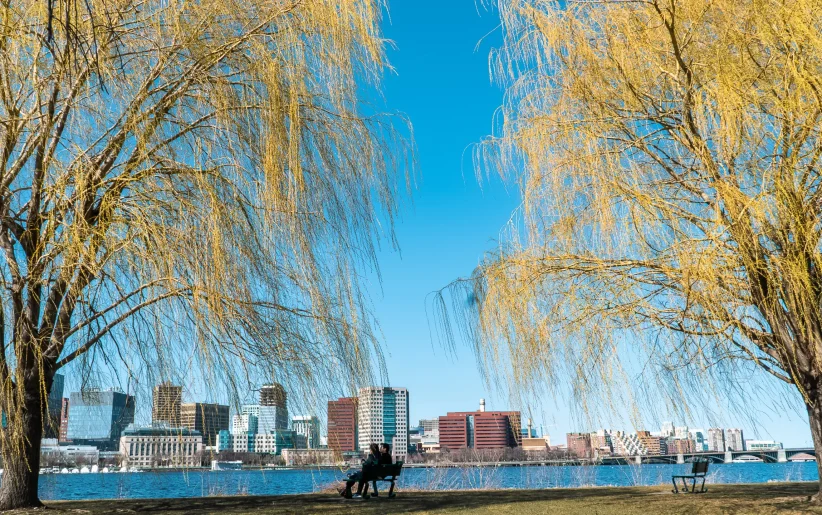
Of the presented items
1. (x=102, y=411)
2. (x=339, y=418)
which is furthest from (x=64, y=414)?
(x=339, y=418)

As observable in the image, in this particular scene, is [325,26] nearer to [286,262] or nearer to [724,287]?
[286,262]

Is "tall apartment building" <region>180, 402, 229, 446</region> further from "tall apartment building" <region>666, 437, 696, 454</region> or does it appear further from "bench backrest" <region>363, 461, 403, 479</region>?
"tall apartment building" <region>666, 437, 696, 454</region>

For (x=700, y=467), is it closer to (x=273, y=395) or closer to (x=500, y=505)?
(x=500, y=505)

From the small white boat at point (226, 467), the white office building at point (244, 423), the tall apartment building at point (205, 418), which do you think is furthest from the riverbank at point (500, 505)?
the tall apartment building at point (205, 418)

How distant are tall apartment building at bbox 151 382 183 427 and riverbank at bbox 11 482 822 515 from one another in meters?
1.72

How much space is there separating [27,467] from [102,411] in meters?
0.96

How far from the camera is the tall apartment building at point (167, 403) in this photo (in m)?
6.39

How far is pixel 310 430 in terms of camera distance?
641 cm

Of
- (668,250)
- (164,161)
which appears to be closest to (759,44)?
(668,250)

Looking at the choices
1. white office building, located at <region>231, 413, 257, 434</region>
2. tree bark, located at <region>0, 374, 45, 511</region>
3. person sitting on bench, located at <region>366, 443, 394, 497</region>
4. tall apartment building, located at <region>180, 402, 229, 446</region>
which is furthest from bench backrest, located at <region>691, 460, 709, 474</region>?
tree bark, located at <region>0, 374, 45, 511</region>

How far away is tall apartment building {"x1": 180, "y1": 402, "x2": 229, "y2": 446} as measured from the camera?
624cm

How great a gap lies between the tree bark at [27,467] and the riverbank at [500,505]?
1.06 ft

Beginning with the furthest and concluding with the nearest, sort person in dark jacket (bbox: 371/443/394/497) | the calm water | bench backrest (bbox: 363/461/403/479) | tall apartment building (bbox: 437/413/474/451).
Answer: tall apartment building (bbox: 437/413/474/451), the calm water, person in dark jacket (bbox: 371/443/394/497), bench backrest (bbox: 363/461/403/479)

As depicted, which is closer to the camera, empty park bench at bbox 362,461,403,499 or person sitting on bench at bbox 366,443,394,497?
empty park bench at bbox 362,461,403,499
